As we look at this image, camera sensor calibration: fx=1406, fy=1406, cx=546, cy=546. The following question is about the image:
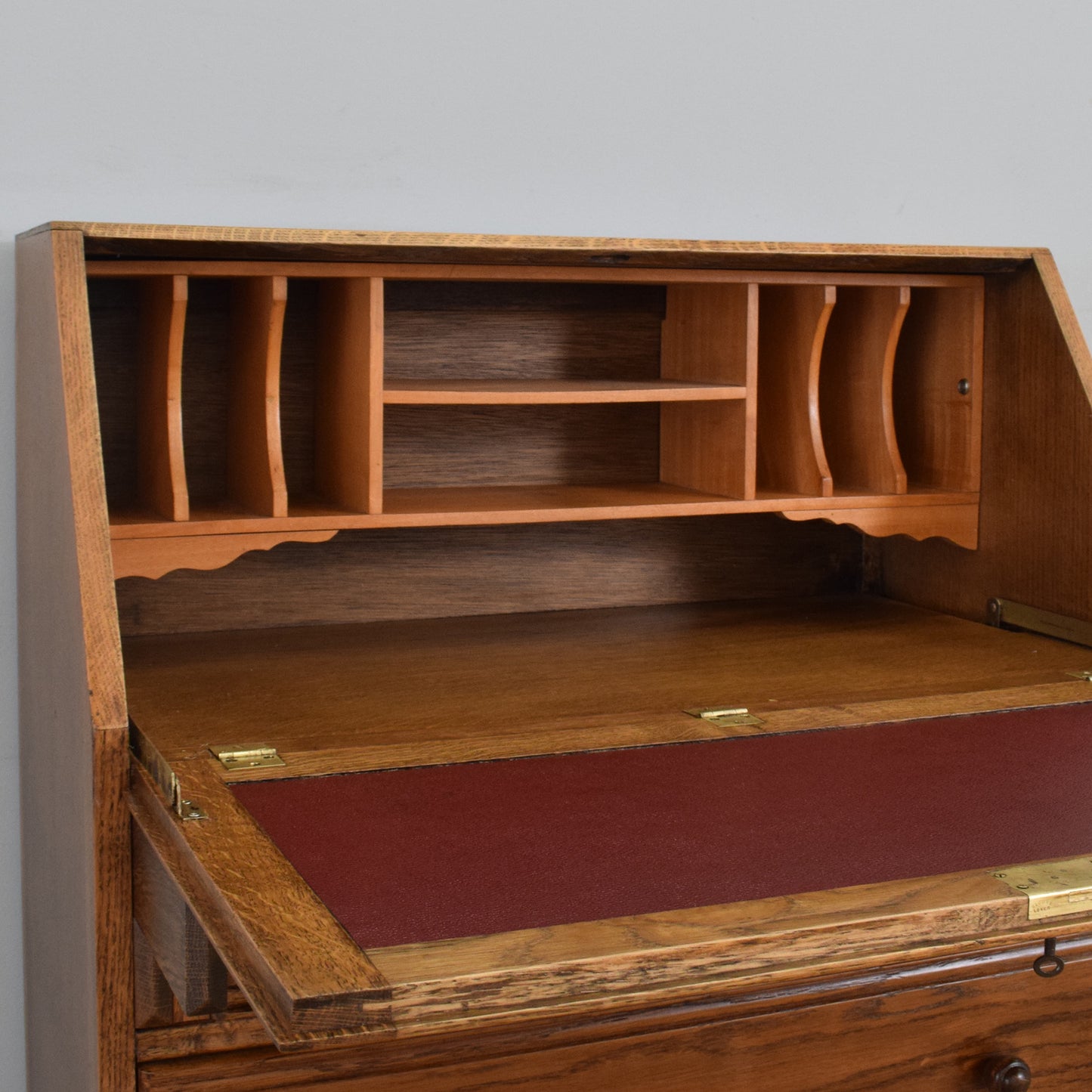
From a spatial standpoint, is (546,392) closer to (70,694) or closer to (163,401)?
(163,401)

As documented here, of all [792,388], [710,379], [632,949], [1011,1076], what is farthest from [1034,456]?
[632,949]

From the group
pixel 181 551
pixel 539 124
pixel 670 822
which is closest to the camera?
pixel 670 822

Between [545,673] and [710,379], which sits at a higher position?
[710,379]

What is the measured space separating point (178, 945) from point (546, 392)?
2.91ft

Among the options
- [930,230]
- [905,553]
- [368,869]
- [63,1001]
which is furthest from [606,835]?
[930,230]

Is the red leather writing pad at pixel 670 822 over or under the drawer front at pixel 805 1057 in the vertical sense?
over

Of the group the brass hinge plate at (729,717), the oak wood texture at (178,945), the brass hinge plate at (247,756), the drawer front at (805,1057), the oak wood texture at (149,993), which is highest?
the brass hinge plate at (729,717)

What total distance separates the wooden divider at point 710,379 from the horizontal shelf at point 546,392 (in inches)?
1.3

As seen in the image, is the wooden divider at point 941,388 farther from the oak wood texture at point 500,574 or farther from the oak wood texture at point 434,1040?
the oak wood texture at point 434,1040

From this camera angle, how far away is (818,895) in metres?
1.02

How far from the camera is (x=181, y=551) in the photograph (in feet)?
5.67

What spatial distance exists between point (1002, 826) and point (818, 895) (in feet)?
0.83

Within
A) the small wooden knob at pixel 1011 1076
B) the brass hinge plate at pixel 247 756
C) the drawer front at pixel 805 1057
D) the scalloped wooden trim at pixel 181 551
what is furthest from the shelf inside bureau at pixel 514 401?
the small wooden knob at pixel 1011 1076

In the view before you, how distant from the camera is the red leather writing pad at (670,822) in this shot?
1039mm
